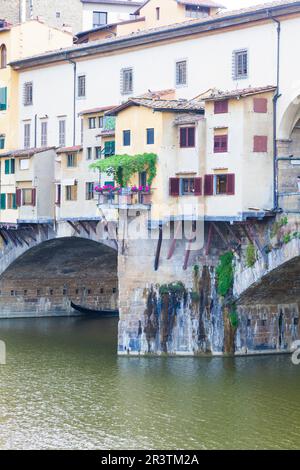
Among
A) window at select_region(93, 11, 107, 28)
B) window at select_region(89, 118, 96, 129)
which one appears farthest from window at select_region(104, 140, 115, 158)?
window at select_region(93, 11, 107, 28)

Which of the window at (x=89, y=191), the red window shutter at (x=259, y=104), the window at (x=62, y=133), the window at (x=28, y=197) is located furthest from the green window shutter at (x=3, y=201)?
the red window shutter at (x=259, y=104)

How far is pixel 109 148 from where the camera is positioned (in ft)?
201

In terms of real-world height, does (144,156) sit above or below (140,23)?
below

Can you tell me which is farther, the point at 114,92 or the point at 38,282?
the point at 38,282

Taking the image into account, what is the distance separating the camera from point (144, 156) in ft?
185

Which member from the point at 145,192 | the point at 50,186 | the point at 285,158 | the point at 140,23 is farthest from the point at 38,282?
the point at 285,158

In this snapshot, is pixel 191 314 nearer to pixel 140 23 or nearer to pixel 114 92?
pixel 114 92

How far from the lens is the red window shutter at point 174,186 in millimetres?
55906

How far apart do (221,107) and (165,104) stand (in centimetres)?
328

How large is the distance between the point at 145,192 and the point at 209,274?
14.9 ft

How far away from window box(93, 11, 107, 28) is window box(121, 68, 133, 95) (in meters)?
26.3

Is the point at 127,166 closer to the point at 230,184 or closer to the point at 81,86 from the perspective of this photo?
the point at 230,184

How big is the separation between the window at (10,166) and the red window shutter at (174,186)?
16.4 meters

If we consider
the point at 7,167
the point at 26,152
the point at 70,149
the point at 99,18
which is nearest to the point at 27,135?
the point at 7,167
